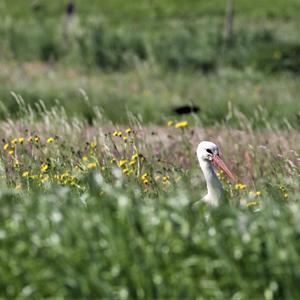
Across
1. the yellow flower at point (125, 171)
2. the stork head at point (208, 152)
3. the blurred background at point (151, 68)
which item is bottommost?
the blurred background at point (151, 68)

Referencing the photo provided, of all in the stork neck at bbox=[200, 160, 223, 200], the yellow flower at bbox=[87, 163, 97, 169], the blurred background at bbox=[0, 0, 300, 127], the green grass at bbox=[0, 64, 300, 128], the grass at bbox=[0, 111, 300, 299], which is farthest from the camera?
the blurred background at bbox=[0, 0, 300, 127]

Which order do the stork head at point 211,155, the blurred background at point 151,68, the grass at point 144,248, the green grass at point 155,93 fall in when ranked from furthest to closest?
1. the blurred background at point 151,68
2. the green grass at point 155,93
3. the stork head at point 211,155
4. the grass at point 144,248

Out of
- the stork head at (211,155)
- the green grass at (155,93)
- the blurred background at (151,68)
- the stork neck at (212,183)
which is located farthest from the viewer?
the blurred background at (151,68)

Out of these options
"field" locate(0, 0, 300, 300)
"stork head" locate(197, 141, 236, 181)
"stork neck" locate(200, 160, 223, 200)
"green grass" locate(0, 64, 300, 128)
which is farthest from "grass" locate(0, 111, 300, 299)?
"green grass" locate(0, 64, 300, 128)

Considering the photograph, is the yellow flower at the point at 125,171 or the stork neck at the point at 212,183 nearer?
the stork neck at the point at 212,183

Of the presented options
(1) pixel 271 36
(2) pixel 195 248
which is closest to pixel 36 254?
(2) pixel 195 248

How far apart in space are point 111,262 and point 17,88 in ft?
41.5

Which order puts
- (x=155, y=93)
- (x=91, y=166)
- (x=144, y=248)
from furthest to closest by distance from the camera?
(x=155, y=93) < (x=91, y=166) < (x=144, y=248)

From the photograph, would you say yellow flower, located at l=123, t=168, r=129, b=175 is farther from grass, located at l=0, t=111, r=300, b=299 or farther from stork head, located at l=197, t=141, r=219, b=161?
grass, located at l=0, t=111, r=300, b=299

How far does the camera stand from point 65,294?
501 centimetres

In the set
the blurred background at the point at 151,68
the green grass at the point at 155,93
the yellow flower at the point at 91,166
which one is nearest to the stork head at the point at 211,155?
the yellow flower at the point at 91,166

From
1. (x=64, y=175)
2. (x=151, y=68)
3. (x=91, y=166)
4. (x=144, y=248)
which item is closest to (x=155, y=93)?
(x=151, y=68)

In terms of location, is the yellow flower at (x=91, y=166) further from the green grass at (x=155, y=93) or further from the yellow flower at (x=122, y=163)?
the green grass at (x=155, y=93)

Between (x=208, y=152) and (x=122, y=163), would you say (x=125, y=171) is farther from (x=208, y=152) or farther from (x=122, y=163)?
(x=208, y=152)
